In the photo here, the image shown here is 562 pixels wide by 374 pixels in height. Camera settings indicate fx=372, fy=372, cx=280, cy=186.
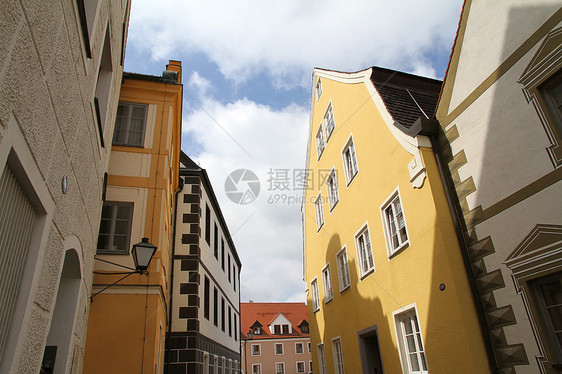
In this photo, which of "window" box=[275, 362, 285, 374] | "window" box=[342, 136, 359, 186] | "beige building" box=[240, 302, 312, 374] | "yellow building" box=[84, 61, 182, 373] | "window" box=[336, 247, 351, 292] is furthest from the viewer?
"window" box=[275, 362, 285, 374]

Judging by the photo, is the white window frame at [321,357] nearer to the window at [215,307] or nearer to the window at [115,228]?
the window at [215,307]

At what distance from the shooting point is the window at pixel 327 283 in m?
13.1

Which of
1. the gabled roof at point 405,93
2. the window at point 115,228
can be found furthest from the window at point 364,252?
the window at point 115,228

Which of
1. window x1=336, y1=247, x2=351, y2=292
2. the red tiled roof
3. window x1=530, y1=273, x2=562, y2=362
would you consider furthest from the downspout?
the red tiled roof

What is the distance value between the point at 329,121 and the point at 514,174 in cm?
860

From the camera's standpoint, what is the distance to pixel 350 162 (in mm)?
11531

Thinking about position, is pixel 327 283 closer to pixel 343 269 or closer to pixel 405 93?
pixel 343 269

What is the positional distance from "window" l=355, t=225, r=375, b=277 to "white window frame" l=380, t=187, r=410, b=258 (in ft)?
3.55

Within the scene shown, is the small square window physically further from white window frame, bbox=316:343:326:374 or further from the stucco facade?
white window frame, bbox=316:343:326:374

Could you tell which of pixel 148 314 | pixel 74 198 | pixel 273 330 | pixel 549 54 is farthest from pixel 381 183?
pixel 273 330

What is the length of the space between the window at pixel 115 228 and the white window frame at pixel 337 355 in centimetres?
740

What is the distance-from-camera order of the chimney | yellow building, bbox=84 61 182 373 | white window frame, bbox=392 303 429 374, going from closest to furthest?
yellow building, bbox=84 61 182 373 → white window frame, bbox=392 303 429 374 → the chimney

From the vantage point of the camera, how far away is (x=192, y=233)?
12.6m

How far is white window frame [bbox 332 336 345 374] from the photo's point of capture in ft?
38.3
